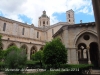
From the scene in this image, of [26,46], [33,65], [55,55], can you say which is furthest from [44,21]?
[55,55]

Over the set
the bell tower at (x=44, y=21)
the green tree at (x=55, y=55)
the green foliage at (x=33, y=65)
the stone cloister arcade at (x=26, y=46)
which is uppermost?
the bell tower at (x=44, y=21)

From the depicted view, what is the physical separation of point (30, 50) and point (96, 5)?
1501 inches

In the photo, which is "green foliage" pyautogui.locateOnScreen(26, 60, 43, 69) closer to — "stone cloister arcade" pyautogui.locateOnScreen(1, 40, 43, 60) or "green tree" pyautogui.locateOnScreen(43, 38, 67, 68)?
"green tree" pyautogui.locateOnScreen(43, 38, 67, 68)

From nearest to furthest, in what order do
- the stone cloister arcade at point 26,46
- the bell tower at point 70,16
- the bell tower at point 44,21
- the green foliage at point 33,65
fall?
the green foliage at point 33,65, the stone cloister arcade at point 26,46, the bell tower at point 70,16, the bell tower at point 44,21

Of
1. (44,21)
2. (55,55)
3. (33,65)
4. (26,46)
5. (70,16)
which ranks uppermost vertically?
(70,16)

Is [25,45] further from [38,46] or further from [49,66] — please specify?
[49,66]

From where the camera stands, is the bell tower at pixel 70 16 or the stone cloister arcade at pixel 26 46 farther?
the bell tower at pixel 70 16

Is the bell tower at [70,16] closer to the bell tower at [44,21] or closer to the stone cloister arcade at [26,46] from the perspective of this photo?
the bell tower at [44,21]

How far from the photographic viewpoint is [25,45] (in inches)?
1497

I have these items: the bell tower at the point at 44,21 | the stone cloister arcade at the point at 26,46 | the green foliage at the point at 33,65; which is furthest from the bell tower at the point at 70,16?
the green foliage at the point at 33,65

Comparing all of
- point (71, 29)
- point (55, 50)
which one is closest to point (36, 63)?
point (71, 29)

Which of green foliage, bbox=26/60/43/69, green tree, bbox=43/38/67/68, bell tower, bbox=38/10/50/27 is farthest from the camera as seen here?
bell tower, bbox=38/10/50/27

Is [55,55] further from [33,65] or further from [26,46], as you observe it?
[26,46]

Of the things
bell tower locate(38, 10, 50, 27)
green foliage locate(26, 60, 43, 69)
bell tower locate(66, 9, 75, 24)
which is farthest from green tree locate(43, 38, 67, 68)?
bell tower locate(38, 10, 50, 27)
